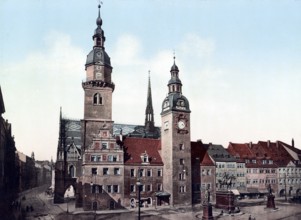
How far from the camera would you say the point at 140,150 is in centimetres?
5953

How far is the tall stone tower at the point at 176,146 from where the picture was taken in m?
56.9

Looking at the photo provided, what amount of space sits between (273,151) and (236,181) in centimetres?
1588

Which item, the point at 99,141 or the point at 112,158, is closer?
the point at 99,141

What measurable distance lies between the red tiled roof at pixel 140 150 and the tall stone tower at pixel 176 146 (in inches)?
65.7

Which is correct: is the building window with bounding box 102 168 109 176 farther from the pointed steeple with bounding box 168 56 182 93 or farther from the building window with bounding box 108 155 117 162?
the pointed steeple with bounding box 168 56 182 93

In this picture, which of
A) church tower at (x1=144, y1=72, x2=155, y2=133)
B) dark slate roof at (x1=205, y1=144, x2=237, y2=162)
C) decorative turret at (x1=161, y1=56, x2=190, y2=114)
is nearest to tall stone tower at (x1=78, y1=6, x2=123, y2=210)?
decorative turret at (x1=161, y1=56, x2=190, y2=114)

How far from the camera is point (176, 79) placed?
196ft

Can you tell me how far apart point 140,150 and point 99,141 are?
885 centimetres

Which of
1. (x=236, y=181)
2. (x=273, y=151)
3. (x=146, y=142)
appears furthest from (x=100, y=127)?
(x=273, y=151)

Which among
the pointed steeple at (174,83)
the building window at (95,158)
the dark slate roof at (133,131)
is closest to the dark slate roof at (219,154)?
the dark slate roof at (133,131)

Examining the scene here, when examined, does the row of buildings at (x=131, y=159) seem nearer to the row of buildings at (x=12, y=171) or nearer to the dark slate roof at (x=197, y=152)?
the dark slate roof at (x=197, y=152)

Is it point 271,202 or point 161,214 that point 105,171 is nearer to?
point 161,214

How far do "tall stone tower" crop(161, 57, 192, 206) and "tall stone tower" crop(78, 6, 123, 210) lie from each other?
28.6ft

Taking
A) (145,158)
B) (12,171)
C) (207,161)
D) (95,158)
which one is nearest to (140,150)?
(145,158)
